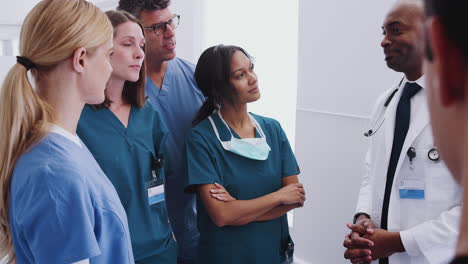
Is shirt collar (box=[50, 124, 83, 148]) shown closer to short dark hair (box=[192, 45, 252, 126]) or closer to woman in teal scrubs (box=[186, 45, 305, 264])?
woman in teal scrubs (box=[186, 45, 305, 264])

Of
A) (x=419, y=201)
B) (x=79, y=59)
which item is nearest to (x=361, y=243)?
(x=419, y=201)

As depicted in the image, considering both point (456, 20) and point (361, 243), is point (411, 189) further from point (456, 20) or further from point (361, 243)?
point (456, 20)

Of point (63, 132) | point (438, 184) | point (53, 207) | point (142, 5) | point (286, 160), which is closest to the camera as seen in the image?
point (53, 207)

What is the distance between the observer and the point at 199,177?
5.37 ft

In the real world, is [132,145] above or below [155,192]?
above

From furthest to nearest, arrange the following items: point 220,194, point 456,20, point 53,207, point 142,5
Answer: point 142,5
point 220,194
point 53,207
point 456,20

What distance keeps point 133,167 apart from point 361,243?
777 mm

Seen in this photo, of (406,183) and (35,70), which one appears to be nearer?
(35,70)

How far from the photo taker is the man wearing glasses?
183 centimetres

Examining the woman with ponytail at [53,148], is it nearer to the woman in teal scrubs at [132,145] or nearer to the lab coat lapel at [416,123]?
the woman in teal scrubs at [132,145]

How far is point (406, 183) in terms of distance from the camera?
1.47 meters

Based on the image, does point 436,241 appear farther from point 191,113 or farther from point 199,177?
point 191,113

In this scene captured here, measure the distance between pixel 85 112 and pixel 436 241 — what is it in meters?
1.16

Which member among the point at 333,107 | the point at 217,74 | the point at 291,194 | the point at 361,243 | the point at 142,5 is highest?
the point at 142,5
